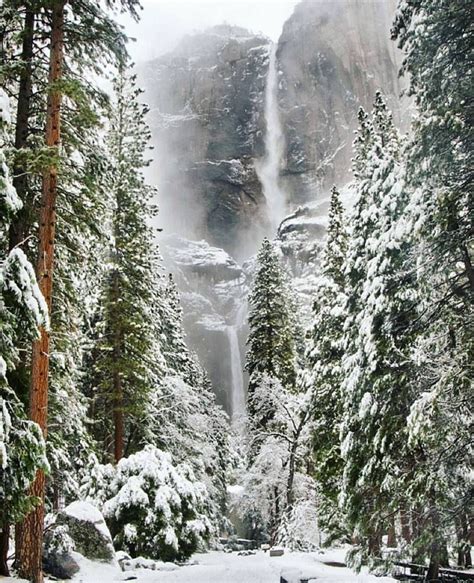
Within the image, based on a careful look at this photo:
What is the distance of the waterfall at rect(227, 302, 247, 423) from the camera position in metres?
90.1

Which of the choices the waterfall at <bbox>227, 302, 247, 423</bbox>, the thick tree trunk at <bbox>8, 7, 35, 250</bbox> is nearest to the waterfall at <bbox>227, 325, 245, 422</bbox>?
the waterfall at <bbox>227, 302, 247, 423</bbox>

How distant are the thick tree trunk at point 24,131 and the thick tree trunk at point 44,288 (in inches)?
18.5

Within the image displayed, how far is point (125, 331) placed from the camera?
20531 mm

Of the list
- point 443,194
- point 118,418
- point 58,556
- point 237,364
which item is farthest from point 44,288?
point 237,364

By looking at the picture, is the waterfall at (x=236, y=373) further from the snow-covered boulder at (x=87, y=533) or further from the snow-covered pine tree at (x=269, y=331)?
the snow-covered boulder at (x=87, y=533)

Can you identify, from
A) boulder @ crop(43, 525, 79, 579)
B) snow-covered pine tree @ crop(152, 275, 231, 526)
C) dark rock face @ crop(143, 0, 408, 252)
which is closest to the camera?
boulder @ crop(43, 525, 79, 579)

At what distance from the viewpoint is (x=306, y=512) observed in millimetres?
25719

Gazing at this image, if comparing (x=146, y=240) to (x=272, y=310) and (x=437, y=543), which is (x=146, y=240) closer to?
(x=272, y=310)

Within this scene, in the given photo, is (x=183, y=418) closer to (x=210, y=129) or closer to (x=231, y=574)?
(x=231, y=574)

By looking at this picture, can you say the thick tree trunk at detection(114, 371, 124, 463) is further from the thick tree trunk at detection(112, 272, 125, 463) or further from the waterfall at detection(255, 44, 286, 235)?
the waterfall at detection(255, 44, 286, 235)

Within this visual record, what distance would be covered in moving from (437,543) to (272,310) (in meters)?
20.2

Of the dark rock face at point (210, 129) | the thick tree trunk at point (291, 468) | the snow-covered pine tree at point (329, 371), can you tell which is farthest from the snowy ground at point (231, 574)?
the dark rock face at point (210, 129)

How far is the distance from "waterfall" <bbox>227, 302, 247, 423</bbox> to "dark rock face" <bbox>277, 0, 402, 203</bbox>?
4271 cm

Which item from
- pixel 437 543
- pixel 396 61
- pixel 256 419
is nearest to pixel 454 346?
pixel 437 543
